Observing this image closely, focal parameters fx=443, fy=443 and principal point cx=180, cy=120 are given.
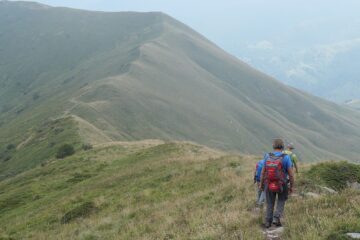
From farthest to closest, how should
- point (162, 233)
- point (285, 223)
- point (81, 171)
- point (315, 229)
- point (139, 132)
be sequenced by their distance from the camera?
point (139, 132) → point (81, 171) → point (162, 233) → point (285, 223) → point (315, 229)

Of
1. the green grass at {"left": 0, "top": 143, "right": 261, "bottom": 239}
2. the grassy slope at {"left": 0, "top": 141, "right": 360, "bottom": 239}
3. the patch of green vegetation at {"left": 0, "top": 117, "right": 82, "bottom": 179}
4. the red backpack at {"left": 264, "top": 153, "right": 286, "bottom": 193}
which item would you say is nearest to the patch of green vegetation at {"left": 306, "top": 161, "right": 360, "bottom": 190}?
the grassy slope at {"left": 0, "top": 141, "right": 360, "bottom": 239}

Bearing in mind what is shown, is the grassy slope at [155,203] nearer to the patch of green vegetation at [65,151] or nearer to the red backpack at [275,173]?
the red backpack at [275,173]

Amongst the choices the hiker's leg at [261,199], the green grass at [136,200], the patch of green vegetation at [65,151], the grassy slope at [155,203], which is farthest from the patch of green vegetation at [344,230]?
the patch of green vegetation at [65,151]

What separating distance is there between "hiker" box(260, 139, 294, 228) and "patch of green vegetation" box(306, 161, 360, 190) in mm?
5455

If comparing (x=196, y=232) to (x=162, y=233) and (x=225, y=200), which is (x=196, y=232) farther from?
(x=225, y=200)

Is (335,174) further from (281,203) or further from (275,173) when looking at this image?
(275,173)

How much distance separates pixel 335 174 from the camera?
17688 mm

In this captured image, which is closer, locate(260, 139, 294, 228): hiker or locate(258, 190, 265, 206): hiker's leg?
locate(260, 139, 294, 228): hiker

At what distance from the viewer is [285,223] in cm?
1155

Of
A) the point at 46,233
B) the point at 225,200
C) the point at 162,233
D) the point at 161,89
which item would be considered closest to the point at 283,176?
the point at 162,233

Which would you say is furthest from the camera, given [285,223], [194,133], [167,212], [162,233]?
[194,133]

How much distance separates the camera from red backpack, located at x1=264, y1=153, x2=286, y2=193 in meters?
11.6

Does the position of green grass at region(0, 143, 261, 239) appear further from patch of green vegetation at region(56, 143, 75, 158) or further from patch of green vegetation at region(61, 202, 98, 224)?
patch of green vegetation at region(56, 143, 75, 158)

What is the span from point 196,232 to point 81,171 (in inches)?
1015
